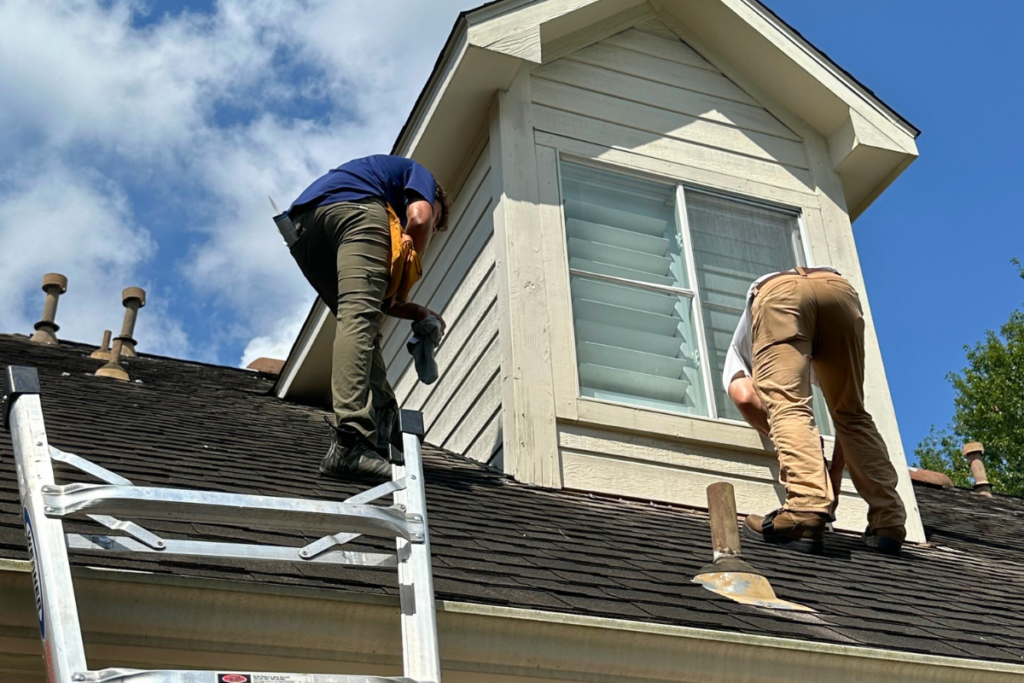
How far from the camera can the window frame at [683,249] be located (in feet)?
18.4

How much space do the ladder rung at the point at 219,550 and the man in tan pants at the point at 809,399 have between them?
8.31 feet

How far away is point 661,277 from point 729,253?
498 mm

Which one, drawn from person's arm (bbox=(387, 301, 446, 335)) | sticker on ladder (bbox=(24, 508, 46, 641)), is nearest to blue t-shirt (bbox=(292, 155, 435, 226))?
person's arm (bbox=(387, 301, 446, 335))

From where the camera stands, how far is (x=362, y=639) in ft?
8.95

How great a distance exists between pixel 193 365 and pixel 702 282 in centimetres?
414

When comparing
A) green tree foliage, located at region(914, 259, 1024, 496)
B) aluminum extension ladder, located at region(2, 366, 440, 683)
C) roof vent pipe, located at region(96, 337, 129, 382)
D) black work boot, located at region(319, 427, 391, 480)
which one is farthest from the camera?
green tree foliage, located at region(914, 259, 1024, 496)

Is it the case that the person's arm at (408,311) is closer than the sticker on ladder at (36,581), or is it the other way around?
the sticker on ladder at (36,581)

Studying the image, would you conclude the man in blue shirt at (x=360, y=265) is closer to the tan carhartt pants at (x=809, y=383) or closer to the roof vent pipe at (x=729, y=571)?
the roof vent pipe at (x=729, y=571)

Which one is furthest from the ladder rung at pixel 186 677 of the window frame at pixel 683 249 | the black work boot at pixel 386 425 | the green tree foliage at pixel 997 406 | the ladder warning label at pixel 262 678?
the green tree foliage at pixel 997 406

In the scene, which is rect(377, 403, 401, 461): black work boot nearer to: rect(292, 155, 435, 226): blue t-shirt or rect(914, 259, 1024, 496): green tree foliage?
rect(292, 155, 435, 226): blue t-shirt

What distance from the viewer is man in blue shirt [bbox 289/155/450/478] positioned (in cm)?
437

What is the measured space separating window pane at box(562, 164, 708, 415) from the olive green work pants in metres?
1.31

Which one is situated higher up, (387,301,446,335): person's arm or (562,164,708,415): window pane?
(562,164,708,415): window pane

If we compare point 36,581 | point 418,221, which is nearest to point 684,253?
point 418,221
